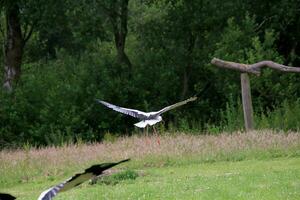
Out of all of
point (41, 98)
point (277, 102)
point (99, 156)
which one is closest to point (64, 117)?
point (41, 98)

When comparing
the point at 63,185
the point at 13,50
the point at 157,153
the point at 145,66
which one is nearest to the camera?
the point at 63,185

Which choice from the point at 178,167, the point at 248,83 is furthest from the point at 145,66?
the point at 178,167

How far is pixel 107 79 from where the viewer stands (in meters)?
23.1

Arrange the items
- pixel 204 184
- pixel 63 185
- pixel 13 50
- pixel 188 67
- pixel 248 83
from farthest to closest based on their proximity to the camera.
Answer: pixel 13 50 < pixel 188 67 < pixel 248 83 < pixel 204 184 < pixel 63 185

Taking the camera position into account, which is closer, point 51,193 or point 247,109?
point 51,193

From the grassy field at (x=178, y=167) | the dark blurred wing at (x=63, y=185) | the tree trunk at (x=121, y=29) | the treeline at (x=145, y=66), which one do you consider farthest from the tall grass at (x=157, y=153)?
the tree trunk at (x=121, y=29)

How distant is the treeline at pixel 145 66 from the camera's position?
72.8 ft

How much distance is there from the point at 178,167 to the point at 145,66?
11.9 m

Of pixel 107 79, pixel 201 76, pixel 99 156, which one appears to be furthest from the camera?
pixel 201 76

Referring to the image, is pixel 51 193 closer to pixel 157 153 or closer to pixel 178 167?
pixel 178 167

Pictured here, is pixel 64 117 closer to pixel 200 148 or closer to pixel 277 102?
pixel 277 102

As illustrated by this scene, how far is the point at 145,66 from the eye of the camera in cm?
2391

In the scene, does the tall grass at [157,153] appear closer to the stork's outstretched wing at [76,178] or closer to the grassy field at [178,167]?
the grassy field at [178,167]

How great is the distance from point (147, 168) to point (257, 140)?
2511mm
